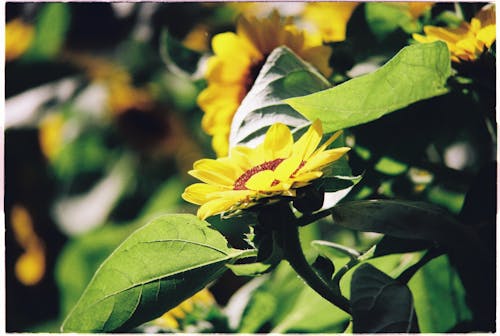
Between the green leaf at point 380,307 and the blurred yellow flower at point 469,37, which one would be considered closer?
the green leaf at point 380,307

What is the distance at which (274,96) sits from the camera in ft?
2.05

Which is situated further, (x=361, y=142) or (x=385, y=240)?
(x=361, y=142)

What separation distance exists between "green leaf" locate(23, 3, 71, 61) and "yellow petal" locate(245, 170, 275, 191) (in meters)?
0.95

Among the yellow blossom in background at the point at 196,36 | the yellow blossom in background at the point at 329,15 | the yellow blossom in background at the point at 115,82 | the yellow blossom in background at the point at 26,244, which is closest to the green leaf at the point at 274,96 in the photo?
the yellow blossom in background at the point at 329,15

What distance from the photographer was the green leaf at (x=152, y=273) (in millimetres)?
542

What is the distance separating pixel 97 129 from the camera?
1.43 metres

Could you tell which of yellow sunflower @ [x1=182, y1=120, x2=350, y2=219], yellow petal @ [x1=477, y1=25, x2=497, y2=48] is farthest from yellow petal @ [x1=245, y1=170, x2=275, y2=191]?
yellow petal @ [x1=477, y1=25, x2=497, y2=48]

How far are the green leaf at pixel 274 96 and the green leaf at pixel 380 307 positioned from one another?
0.47ft

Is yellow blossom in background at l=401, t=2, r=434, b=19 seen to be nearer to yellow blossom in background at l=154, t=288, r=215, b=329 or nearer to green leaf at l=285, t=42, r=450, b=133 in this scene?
green leaf at l=285, t=42, r=450, b=133

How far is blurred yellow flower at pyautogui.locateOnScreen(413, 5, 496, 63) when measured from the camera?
609 mm

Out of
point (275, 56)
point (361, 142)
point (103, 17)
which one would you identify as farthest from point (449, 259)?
point (103, 17)

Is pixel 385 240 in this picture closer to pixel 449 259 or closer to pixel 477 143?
A: pixel 449 259

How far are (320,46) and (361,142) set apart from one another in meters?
0.12

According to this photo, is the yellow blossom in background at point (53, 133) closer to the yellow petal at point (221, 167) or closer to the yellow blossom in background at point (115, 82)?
the yellow blossom in background at point (115, 82)
